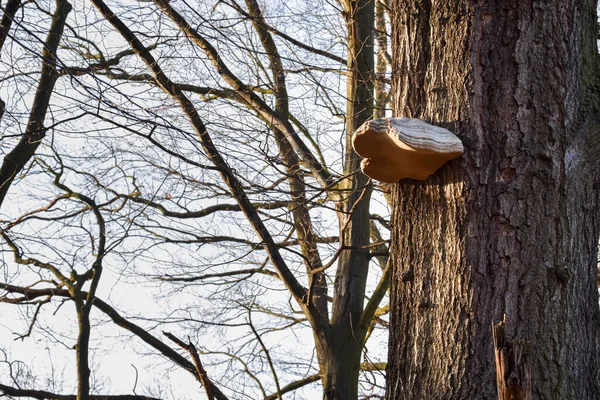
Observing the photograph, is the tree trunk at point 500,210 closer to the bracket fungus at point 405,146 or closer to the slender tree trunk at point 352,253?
the bracket fungus at point 405,146

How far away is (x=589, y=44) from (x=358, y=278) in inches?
155

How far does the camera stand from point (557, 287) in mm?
2021

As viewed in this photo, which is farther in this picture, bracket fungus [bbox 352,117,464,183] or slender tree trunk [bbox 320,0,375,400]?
slender tree trunk [bbox 320,0,375,400]

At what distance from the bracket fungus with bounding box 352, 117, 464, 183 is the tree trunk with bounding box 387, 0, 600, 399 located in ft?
0.24

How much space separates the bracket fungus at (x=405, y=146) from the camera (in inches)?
80.9

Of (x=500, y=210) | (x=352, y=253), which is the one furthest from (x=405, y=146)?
(x=352, y=253)

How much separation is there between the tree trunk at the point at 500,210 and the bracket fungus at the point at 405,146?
0.07m

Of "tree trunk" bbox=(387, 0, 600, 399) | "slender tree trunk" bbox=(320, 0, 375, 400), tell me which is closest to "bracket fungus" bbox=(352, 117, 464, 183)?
"tree trunk" bbox=(387, 0, 600, 399)

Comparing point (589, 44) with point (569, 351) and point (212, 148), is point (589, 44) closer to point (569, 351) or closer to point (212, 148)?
point (569, 351)

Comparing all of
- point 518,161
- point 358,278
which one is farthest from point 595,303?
point 358,278

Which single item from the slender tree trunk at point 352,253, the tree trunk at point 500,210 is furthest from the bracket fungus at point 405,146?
the slender tree trunk at point 352,253

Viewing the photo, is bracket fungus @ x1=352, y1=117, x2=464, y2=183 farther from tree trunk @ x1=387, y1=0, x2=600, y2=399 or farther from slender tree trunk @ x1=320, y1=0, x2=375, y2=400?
slender tree trunk @ x1=320, y1=0, x2=375, y2=400

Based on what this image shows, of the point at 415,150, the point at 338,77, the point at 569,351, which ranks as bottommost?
the point at 569,351

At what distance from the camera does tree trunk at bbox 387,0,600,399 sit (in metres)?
1.99
